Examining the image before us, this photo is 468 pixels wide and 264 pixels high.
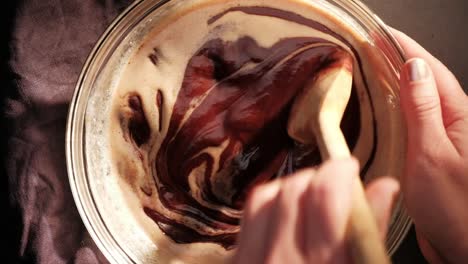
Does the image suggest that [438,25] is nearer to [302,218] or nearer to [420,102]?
[420,102]

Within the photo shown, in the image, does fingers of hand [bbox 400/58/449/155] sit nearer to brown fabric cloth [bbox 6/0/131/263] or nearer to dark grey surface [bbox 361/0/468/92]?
dark grey surface [bbox 361/0/468/92]

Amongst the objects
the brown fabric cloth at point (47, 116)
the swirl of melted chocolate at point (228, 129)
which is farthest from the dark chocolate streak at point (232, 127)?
the brown fabric cloth at point (47, 116)

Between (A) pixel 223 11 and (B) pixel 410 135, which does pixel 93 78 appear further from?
(B) pixel 410 135

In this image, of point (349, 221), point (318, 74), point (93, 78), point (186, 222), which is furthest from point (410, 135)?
point (93, 78)

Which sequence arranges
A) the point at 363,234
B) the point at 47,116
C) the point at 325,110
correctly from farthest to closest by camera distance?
the point at 47,116, the point at 325,110, the point at 363,234

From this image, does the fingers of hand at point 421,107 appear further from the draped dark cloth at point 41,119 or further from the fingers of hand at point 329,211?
the draped dark cloth at point 41,119

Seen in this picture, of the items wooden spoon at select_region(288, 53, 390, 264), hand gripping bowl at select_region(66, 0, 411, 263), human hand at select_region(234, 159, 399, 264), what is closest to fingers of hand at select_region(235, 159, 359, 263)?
human hand at select_region(234, 159, 399, 264)

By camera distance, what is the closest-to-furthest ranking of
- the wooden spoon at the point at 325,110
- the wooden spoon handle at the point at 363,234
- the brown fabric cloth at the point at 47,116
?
the wooden spoon handle at the point at 363,234
the wooden spoon at the point at 325,110
the brown fabric cloth at the point at 47,116

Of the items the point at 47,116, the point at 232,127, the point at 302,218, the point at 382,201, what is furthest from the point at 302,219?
the point at 47,116
